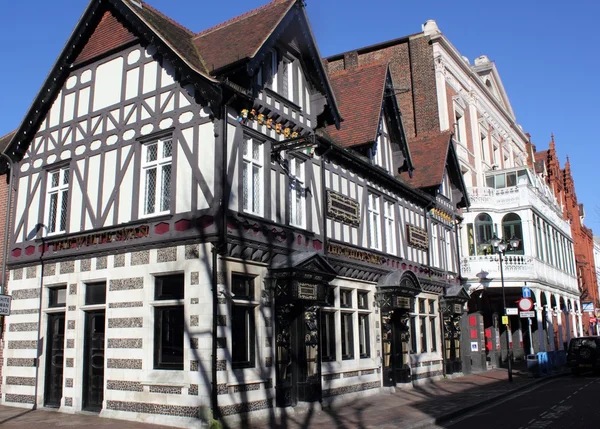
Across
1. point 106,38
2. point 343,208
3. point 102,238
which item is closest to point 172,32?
point 106,38

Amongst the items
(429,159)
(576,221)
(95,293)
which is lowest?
(95,293)

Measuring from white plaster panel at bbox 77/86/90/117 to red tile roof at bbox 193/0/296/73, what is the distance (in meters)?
3.28

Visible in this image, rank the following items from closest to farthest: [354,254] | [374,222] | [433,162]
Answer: [354,254] < [374,222] < [433,162]

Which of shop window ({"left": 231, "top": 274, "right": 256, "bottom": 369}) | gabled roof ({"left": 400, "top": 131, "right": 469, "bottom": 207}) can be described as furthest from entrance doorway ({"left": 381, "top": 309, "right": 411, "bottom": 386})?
shop window ({"left": 231, "top": 274, "right": 256, "bottom": 369})

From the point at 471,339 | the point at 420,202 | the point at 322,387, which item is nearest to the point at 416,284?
the point at 420,202

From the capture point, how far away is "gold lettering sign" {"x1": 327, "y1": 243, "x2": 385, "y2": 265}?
17188 millimetres

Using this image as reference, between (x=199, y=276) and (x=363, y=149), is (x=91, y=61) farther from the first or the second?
(x=363, y=149)

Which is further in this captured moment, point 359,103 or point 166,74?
point 359,103

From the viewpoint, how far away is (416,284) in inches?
835

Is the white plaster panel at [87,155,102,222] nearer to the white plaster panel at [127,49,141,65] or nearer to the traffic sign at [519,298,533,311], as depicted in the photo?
the white plaster panel at [127,49,141,65]

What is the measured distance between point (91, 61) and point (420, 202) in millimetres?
13936

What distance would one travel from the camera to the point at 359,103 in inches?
833

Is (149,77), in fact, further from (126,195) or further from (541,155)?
(541,155)

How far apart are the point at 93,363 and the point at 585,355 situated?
2180cm
